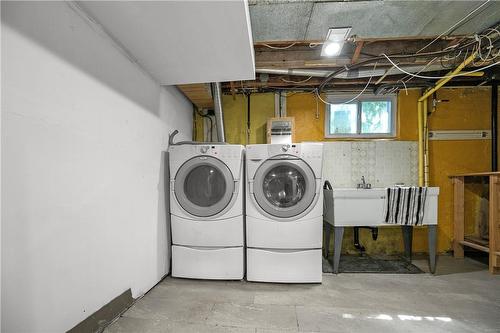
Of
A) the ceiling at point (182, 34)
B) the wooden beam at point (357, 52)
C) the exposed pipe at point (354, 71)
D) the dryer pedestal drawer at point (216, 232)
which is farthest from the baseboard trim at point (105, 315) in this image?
the wooden beam at point (357, 52)

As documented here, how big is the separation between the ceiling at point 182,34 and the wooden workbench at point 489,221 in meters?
2.77

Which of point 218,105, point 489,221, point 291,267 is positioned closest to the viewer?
point 291,267

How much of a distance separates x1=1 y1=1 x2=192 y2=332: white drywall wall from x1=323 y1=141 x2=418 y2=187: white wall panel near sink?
243cm

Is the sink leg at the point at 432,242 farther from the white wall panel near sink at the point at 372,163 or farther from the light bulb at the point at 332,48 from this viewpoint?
the light bulb at the point at 332,48

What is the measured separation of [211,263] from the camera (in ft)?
7.30

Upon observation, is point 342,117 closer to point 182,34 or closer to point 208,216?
point 208,216

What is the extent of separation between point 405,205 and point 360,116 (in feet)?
4.61

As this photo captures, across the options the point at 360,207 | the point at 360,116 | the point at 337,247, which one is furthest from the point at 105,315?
the point at 360,116

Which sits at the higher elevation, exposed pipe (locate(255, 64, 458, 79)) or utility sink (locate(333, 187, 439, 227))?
exposed pipe (locate(255, 64, 458, 79))

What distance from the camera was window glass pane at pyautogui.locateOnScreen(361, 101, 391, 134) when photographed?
10.7ft

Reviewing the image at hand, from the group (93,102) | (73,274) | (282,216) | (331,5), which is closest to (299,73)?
(331,5)

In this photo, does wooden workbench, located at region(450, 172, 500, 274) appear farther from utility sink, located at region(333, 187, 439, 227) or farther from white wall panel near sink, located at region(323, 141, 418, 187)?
utility sink, located at region(333, 187, 439, 227)

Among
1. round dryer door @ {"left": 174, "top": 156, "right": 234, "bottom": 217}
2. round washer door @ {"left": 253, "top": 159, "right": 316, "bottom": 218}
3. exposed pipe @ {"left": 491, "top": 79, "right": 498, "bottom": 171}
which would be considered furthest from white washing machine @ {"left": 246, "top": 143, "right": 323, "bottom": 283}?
exposed pipe @ {"left": 491, "top": 79, "right": 498, "bottom": 171}

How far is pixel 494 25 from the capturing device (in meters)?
1.96
